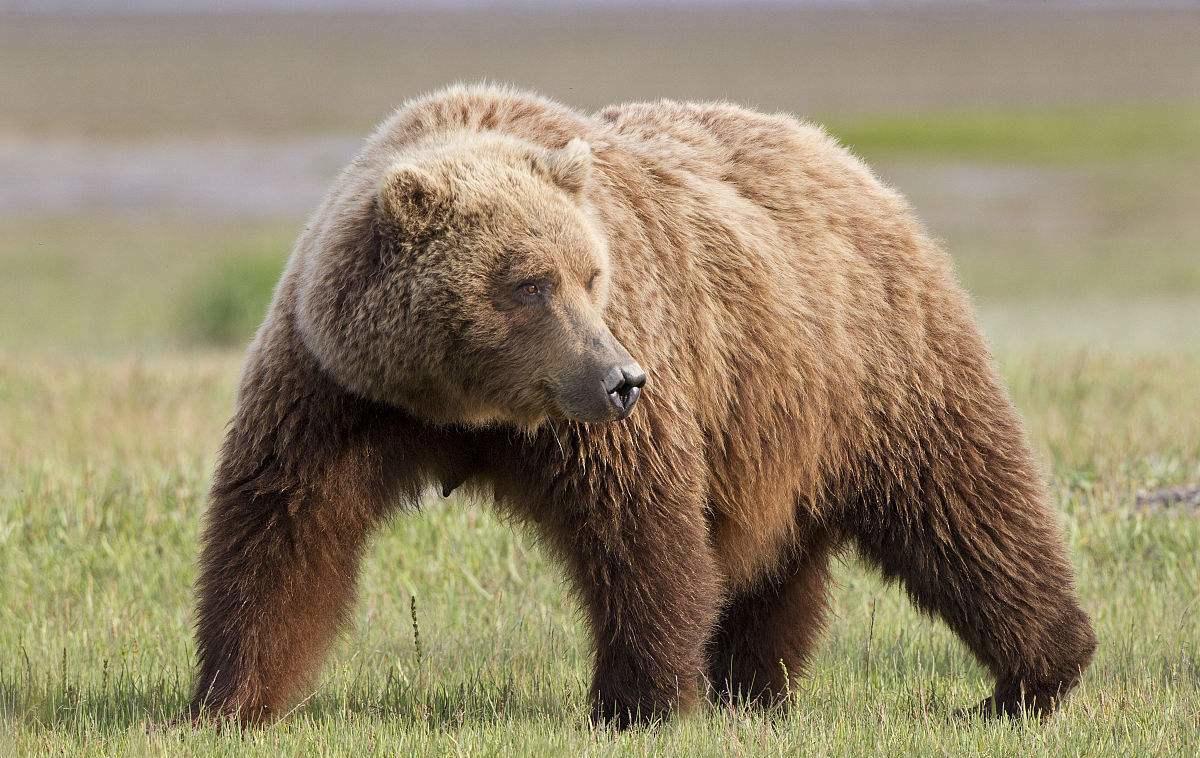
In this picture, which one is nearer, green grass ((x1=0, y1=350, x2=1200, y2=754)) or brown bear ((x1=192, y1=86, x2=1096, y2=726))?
brown bear ((x1=192, y1=86, x2=1096, y2=726))

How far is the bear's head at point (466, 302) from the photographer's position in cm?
438

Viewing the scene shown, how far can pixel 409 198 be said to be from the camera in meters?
4.37

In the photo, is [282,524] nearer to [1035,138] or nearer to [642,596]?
[642,596]

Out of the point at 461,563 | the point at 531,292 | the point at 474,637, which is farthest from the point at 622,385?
the point at 461,563

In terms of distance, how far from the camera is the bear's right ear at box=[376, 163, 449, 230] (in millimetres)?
4363

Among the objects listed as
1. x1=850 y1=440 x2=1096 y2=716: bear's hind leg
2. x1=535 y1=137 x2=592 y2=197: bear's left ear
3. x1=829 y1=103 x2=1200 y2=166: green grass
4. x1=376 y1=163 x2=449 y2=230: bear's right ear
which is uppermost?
x1=535 y1=137 x2=592 y2=197: bear's left ear

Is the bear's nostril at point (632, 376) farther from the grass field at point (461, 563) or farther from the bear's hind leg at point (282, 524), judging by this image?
the grass field at point (461, 563)

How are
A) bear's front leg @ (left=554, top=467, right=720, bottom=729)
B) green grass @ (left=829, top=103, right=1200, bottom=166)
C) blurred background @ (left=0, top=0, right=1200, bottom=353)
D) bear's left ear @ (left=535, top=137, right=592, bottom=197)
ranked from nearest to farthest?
bear's left ear @ (left=535, top=137, right=592, bottom=197), bear's front leg @ (left=554, top=467, right=720, bottom=729), blurred background @ (left=0, top=0, right=1200, bottom=353), green grass @ (left=829, top=103, right=1200, bottom=166)

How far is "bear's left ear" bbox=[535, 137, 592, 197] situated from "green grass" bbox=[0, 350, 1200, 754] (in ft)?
4.47

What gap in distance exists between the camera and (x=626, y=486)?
470 centimetres

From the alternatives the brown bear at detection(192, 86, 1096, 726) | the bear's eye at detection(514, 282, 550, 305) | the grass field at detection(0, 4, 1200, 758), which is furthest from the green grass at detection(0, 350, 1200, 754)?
the bear's eye at detection(514, 282, 550, 305)

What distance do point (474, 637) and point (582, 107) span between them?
41.9 metres

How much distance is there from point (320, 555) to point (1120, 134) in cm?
4829

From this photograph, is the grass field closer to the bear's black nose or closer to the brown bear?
the brown bear
